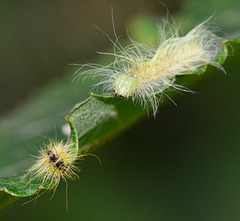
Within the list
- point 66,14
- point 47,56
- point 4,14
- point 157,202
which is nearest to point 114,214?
point 157,202

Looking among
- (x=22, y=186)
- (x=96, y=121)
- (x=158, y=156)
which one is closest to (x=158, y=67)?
(x=96, y=121)

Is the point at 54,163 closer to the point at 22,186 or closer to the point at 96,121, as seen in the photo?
the point at 22,186

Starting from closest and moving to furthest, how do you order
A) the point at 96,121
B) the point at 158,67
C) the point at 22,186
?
the point at 22,186
the point at 96,121
the point at 158,67

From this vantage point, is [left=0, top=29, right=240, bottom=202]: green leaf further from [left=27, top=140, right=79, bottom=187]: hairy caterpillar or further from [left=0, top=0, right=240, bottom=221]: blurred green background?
[left=0, top=0, right=240, bottom=221]: blurred green background

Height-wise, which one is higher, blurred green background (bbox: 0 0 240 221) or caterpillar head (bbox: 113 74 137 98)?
caterpillar head (bbox: 113 74 137 98)

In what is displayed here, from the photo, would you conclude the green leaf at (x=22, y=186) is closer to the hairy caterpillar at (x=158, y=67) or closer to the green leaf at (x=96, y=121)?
the green leaf at (x=96, y=121)

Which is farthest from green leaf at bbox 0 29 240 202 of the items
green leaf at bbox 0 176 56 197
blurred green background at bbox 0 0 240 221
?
blurred green background at bbox 0 0 240 221

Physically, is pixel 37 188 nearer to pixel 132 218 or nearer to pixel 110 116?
pixel 110 116

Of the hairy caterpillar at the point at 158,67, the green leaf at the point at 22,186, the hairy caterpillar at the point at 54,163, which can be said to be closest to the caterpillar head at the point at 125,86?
the hairy caterpillar at the point at 158,67

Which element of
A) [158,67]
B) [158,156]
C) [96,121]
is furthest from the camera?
[158,156]
